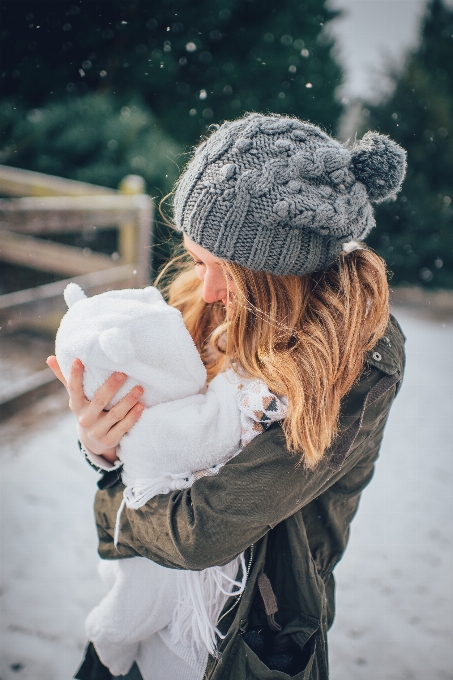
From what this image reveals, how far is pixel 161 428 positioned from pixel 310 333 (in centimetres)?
37

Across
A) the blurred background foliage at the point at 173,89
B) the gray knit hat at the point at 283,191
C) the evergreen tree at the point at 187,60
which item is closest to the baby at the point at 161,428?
the gray knit hat at the point at 283,191

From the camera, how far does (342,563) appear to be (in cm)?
230

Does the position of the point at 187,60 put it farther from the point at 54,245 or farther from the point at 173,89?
the point at 54,245

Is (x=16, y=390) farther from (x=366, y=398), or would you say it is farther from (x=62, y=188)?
(x=366, y=398)

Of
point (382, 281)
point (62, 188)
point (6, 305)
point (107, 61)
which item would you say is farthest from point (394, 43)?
point (382, 281)

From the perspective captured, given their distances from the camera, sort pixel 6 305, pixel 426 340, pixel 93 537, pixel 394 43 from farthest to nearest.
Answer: pixel 394 43 < pixel 426 340 < pixel 6 305 < pixel 93 537

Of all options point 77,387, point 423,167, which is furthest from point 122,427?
point 423,167

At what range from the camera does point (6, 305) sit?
9.80ft

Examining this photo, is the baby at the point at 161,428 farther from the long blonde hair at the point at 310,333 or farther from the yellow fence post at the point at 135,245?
the yellow fence post at the point at 135,245

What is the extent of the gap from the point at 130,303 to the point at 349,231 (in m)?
0.50

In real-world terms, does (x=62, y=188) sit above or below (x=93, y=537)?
above

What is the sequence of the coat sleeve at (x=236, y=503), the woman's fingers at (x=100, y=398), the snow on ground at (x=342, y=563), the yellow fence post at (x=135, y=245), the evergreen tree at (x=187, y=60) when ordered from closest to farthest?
1. the coat sleeve at (x=236, y=503)
2. the woman's fingers at (x=100, y=398)
3. the snow on ground at (x=342, y=563)
4. the yellow fence post at (x=135, y=245)
5. the evergreen tree at (x=187, y=60)

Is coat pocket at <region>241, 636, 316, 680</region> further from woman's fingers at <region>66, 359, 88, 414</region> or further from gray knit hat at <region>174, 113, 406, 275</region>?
gray knit hat at <region>174, 113, 406, 275</region>

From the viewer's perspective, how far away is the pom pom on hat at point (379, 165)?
967 mm
